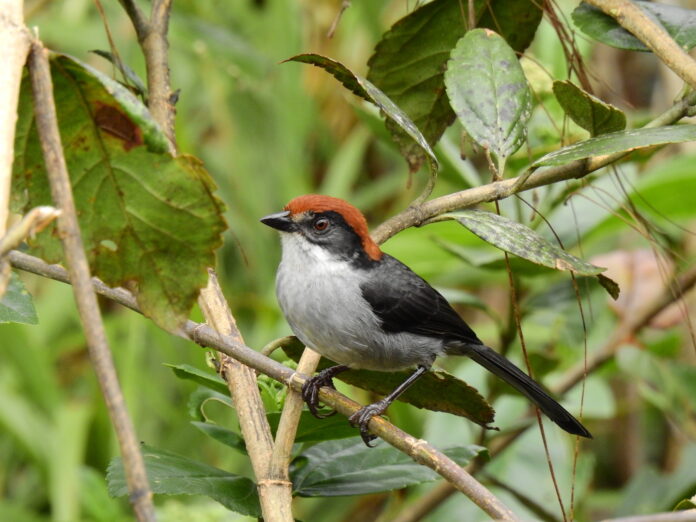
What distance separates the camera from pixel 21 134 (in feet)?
4.49

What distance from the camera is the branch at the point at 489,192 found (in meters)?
1.60

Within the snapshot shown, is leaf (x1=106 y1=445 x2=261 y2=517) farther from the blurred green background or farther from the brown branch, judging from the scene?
the blurred green background

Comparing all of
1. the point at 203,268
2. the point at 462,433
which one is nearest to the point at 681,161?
the point at 462,433

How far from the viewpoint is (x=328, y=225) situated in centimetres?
247

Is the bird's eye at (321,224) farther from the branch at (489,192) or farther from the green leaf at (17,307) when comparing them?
the green leaf at (17,307)

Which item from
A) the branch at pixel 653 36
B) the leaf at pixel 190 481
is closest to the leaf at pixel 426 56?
the branch at pixel 653 36

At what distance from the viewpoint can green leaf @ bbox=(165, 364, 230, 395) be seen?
1.67 metres

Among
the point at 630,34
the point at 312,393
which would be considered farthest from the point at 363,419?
the point at 630,34

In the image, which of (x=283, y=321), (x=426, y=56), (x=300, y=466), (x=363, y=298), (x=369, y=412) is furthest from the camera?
(x=283, y=321)

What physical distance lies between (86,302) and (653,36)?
116 centimetres

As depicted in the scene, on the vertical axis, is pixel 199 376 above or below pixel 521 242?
below

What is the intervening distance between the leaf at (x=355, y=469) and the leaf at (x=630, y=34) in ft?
2.78

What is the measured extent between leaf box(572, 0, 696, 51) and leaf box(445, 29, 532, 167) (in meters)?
0.22

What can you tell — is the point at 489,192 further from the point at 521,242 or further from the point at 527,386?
the point at 527,386
